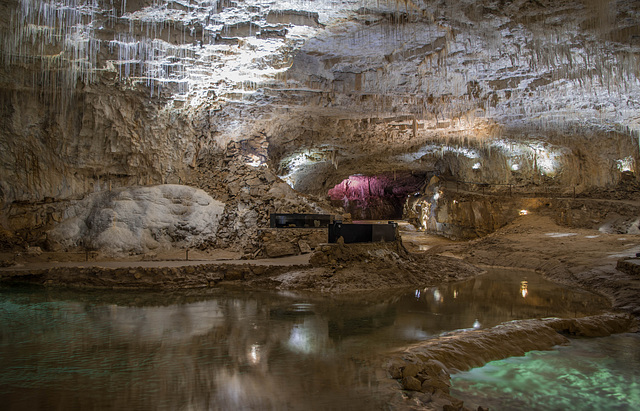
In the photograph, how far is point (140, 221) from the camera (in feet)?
A: 49.6

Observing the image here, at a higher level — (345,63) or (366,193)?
(345,63)

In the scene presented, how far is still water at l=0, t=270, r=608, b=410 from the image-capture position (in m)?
4.49

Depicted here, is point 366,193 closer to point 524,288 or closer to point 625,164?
point 625,164

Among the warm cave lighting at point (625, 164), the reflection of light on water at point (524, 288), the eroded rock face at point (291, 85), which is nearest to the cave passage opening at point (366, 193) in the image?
the eroded rock face at point (291, 85)

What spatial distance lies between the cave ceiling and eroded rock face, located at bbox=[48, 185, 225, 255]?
292 cm

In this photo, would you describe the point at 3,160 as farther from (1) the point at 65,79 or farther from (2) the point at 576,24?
(2) the point at 576,24

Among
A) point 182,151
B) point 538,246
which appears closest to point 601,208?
point 538,246

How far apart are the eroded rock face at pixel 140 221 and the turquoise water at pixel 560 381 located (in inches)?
481

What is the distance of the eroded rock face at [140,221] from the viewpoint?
14.6m

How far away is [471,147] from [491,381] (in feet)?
69.4

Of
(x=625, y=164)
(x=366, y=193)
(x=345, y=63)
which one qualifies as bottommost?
(x=366, y=193)

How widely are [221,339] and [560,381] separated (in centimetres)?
489

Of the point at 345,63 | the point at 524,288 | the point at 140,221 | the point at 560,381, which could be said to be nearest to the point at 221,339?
the point at 560,381

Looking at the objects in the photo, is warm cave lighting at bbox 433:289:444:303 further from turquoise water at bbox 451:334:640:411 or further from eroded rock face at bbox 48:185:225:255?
eroded rock face at bbox 48:185:225:255
